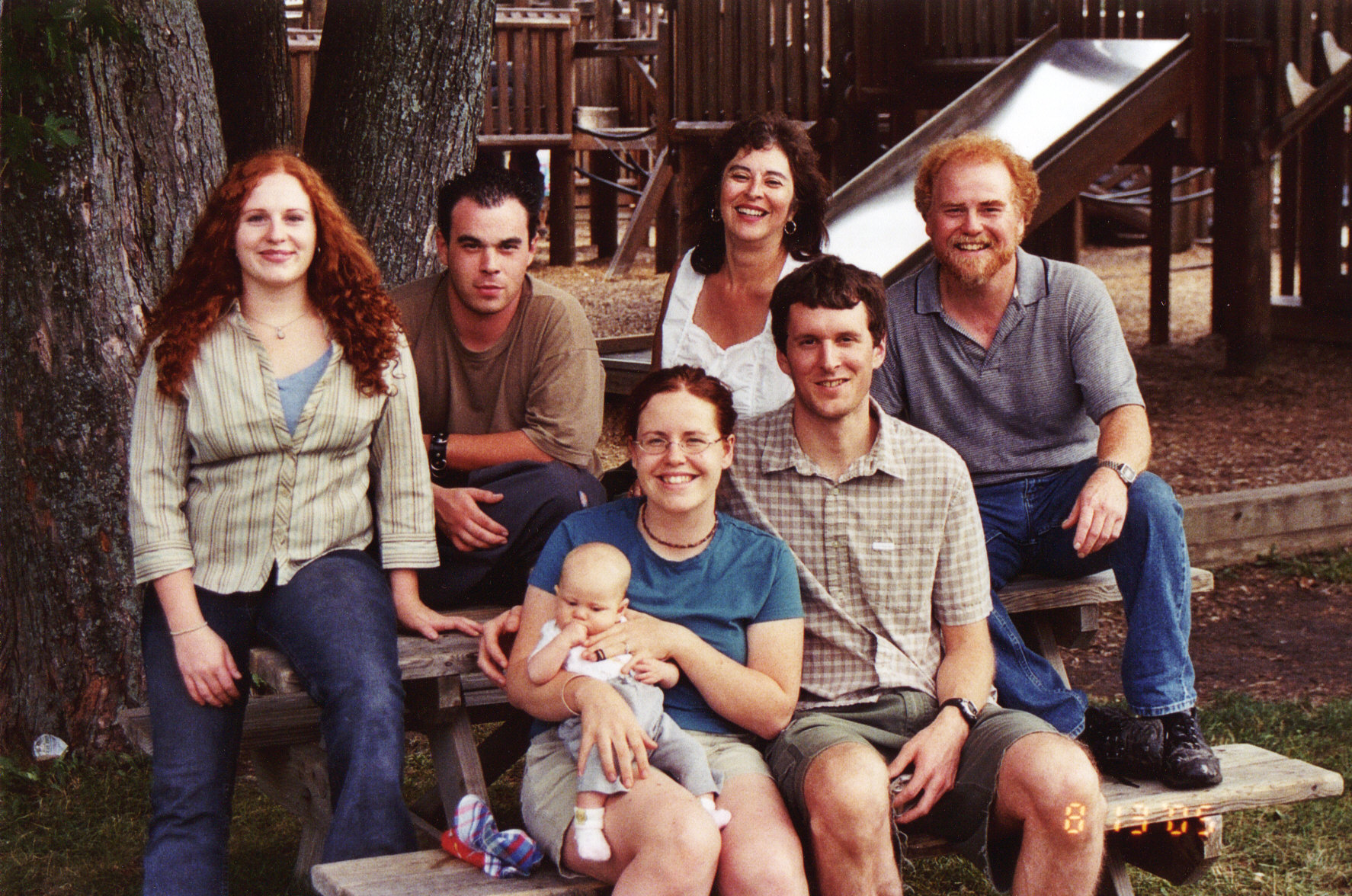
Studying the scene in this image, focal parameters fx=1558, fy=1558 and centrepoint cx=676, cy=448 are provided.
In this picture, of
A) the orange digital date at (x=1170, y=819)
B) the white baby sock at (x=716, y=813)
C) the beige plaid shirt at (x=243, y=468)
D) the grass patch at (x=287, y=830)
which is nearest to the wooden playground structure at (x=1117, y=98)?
the grass patch at (x=287, y=830)

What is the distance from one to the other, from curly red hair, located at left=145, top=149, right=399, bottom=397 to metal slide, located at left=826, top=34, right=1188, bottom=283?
4.08 metres

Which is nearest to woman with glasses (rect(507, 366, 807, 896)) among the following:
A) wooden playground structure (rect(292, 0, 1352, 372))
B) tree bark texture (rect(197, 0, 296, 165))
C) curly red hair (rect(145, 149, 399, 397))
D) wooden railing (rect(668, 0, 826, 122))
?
curly red hair (rect(145, 149, 399, 397))

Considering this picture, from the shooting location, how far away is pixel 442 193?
3.64m

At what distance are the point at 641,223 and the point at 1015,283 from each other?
8825mm

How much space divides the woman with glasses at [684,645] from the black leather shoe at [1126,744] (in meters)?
0.74

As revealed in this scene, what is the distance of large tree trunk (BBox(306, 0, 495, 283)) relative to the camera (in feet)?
15.9

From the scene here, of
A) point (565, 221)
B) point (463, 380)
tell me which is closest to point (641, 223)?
point (565, 221)

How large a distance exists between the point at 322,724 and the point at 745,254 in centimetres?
159

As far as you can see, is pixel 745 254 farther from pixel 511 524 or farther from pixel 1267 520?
pixel 1267 520

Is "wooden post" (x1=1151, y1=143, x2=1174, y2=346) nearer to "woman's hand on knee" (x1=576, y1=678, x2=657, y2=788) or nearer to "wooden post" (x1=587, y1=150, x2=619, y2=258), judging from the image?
"wooden post" (x1=587, y1=150, x2=619, y2=258)

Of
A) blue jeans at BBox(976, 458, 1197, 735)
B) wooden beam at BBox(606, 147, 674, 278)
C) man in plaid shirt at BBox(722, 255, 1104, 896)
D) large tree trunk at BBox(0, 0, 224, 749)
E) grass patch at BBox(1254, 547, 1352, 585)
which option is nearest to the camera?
man in plaid shirt at BBox(722, 255, 1104, 896)

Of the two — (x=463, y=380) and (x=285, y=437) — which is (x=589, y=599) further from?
(x=463, y=380)

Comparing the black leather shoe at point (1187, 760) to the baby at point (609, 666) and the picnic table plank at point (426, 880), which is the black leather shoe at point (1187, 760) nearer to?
the baby at point (609, 666)

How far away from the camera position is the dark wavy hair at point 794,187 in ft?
12.7
